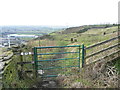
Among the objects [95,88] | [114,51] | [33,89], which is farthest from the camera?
[114,51]

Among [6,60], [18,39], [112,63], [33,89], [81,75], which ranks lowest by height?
[33,89]

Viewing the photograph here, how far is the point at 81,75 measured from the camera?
516 centimetres

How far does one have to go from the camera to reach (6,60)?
177 inches

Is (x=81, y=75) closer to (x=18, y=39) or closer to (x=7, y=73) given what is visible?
(x=7, y=73)

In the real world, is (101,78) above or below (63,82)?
above

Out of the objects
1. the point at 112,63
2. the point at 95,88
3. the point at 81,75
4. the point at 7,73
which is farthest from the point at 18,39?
the point at 112,63

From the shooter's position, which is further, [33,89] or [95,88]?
[33,89]

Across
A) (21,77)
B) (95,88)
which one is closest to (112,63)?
(95,88)

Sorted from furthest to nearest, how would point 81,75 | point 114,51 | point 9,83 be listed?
1. point 114,51
2. point 81,75
3. point 9,83

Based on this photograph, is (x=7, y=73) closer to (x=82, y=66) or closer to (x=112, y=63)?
(x=82, y=66)

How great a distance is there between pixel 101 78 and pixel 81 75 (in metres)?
0.81

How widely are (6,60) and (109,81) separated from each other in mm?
3778

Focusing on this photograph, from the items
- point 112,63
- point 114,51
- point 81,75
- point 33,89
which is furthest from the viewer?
point 114,51

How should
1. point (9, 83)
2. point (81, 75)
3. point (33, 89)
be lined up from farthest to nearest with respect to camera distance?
point (81, 75) → point (33, 89) → point (9, 83)
